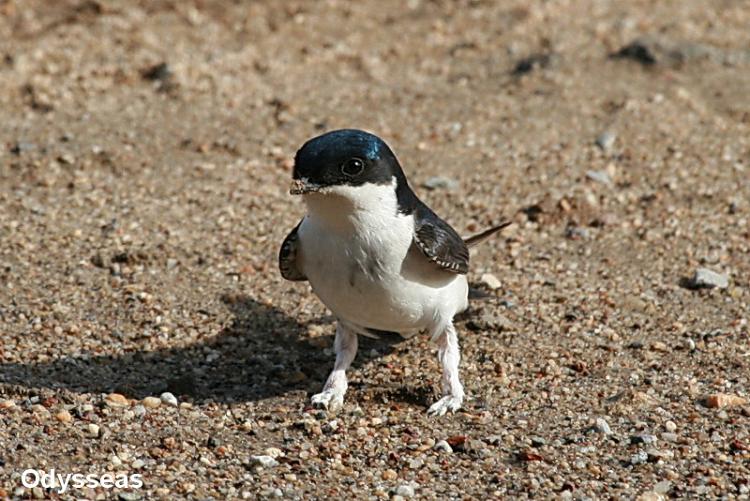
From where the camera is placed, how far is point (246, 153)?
8430 mm

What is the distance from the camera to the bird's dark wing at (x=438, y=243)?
5251mm

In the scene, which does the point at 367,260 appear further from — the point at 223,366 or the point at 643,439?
the point at 643,439

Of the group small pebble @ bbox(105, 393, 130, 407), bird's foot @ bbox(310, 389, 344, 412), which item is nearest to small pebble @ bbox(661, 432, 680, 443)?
bird's foot @ bbox(310, 389, 344, 412)

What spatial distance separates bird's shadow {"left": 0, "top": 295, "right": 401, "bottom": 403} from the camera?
5.58 m

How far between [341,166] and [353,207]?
0.21 m

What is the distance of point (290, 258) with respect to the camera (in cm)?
545

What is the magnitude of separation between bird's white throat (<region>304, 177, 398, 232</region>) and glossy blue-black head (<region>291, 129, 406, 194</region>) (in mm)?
34

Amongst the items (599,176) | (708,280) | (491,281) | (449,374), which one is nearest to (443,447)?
(449,374)

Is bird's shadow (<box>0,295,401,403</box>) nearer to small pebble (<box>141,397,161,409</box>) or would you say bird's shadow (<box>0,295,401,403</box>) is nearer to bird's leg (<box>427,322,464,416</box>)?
small pebble (<box>141,397,161,409</box>)

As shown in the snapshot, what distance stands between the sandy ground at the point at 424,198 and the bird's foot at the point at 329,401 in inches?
3.2

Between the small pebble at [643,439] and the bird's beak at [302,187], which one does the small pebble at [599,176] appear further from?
the bird's beak at [302,187]

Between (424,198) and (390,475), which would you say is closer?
(390,475)

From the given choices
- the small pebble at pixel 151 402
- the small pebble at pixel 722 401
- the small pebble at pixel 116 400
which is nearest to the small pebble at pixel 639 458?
the small pebble at pixel 722 401

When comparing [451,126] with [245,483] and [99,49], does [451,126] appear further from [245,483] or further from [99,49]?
[245,483]
